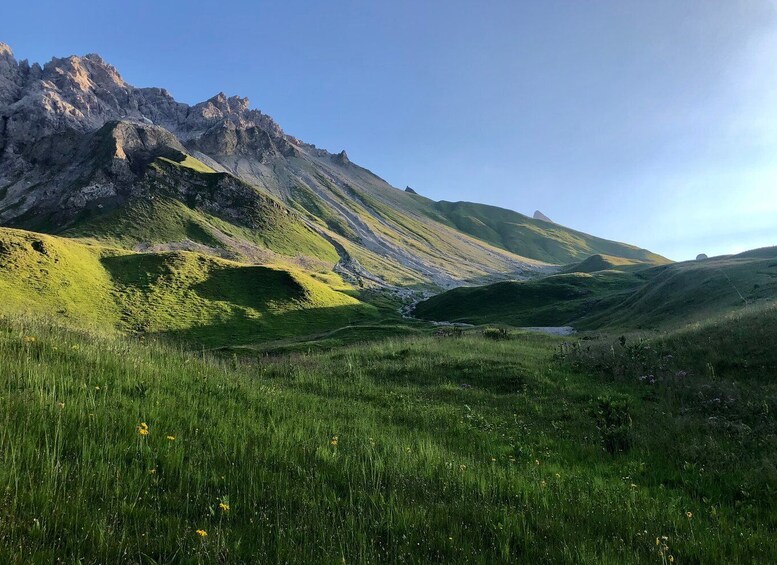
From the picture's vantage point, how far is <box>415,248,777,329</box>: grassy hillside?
5131 centimetres

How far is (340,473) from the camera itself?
260 inches

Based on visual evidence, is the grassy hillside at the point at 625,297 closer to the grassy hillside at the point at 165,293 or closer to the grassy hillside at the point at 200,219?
the grassy hillside at the point at 165,293

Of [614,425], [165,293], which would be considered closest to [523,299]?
[165,293]

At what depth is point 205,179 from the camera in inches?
7234

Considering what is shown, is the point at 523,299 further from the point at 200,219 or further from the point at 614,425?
the point at 200,219

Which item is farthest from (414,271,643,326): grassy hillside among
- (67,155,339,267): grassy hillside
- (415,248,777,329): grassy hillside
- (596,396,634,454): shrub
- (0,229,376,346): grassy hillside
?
(596,396,634,454): shrub

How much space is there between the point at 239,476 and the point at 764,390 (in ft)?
53.9

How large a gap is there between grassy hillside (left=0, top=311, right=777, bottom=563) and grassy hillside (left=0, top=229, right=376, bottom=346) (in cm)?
6538

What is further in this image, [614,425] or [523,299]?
[523,299]

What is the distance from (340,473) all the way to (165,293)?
95581mm

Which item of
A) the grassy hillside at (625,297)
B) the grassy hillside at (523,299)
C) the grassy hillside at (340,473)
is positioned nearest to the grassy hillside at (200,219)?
the grassy hillside at (523,299)

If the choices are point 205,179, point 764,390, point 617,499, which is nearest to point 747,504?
point 617,499

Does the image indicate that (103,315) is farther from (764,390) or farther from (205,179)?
(205,179)

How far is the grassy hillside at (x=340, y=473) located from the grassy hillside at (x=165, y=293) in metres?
65.4
